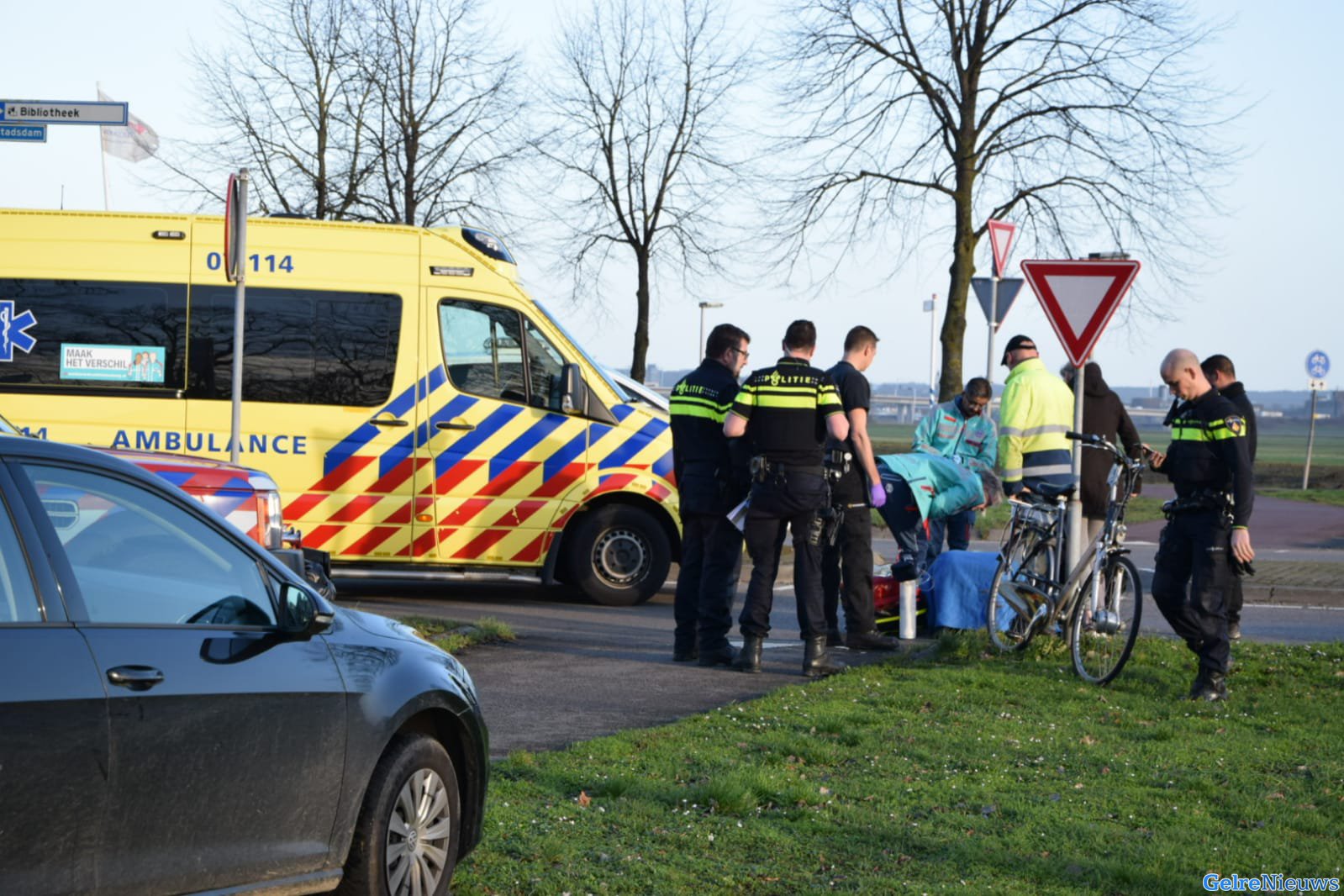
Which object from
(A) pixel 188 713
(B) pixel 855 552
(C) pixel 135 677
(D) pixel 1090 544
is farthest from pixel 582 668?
(C) pixel 135 677

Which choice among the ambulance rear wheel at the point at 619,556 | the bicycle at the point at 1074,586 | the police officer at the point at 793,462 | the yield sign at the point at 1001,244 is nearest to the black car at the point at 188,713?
the police officer at the point at 793,462

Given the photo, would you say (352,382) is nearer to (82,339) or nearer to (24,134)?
(82,339)

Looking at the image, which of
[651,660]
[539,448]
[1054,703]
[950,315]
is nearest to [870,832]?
[1054,703]

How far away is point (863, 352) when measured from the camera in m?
10.1

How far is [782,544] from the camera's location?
358 inches

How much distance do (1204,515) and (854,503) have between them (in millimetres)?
2257

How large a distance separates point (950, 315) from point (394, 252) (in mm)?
11951

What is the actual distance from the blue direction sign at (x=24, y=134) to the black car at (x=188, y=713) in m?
7.78

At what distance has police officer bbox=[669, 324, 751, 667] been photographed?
9.47 meters

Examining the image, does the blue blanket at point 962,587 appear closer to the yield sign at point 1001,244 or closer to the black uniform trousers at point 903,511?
the black uniform trousers at point 903,511

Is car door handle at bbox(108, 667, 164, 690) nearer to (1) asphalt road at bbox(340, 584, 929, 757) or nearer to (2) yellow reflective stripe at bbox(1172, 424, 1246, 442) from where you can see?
(1) asphalt road at bbox(340, 584, 929, 757)

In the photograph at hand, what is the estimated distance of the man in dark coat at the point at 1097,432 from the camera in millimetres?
10859

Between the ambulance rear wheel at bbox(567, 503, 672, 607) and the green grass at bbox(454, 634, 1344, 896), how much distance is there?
14.1 feet

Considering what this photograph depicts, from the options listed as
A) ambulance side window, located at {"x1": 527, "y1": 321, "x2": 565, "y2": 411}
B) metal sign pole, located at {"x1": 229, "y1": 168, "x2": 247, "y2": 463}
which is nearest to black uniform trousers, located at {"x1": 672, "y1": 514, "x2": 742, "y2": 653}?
ambulance side window, located at {"x1": 527, "y1": 321, "x2": 565, "y2": 411}
